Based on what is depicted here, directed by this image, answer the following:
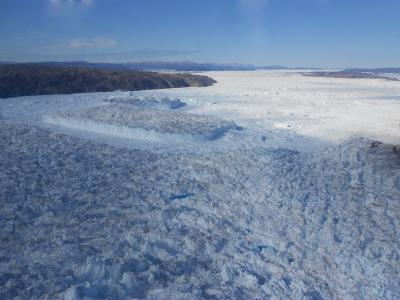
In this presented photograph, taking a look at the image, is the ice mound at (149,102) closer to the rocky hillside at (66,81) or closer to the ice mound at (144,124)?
the ice mound at (144,124)

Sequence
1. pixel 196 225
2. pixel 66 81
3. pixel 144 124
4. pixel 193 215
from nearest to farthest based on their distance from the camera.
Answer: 1. pixel 196 225
2. pixel 193 215
3. pixel 144 124
4. pixel 66 81

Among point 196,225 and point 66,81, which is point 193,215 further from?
point 66,81

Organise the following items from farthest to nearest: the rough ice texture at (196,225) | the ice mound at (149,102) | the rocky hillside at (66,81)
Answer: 1. the rocky hillside at (66,81)
2. the ice mound at (149,102)
3. the rough ice texture at (196,225)

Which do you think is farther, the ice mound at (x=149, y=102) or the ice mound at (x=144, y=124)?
the ice mound at (x=149, y=102)

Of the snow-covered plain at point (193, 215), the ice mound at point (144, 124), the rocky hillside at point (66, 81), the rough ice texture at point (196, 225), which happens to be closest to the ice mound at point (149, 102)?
the ice mound at point (144, 124)

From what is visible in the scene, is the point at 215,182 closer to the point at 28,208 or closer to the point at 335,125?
the point at 28,208

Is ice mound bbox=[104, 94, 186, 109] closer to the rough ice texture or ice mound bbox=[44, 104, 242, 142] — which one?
ice mound bbox=[44, 104, 242, 142]

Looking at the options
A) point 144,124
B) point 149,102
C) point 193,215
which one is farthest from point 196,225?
point 149,102
